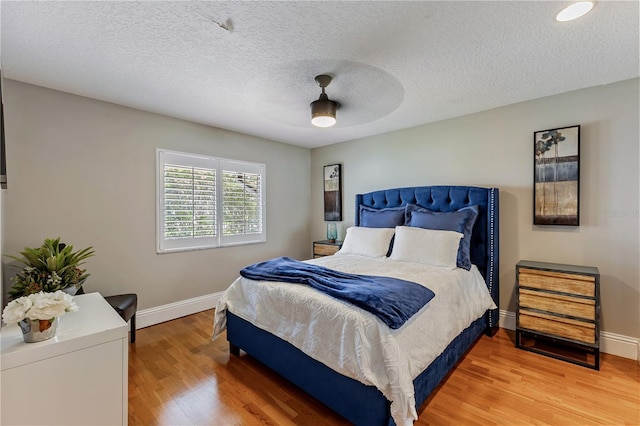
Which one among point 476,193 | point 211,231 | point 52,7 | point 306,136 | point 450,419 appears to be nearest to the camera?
point 52,7

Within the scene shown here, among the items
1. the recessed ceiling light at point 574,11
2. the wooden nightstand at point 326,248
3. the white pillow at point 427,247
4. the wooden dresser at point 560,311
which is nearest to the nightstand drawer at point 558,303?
the wooden dresser at point 560,311

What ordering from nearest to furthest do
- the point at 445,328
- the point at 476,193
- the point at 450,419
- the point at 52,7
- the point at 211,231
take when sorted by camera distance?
the point at 52,7 < the point at 450,419 < the point at 445,328 < the point at 476,193 < the point at 211,231

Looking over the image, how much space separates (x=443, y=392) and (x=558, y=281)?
1.44 metres

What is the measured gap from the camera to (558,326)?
96.3 inches

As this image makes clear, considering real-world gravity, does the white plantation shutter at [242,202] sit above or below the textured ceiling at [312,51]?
below

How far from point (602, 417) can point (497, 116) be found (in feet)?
8.93

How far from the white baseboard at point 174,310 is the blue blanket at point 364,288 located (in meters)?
1.55

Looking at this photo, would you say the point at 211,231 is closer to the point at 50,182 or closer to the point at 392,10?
the point at 50,182

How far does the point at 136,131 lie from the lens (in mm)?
3125

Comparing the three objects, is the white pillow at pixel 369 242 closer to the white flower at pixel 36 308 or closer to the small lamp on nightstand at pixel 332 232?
the small lamp on nightstand at pixel 332 232

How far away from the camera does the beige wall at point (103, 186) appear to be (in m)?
2.49

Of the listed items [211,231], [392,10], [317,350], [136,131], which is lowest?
[317,350]

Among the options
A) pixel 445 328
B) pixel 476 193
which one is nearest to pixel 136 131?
pixel 445 328

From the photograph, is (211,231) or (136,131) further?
(211,231)
